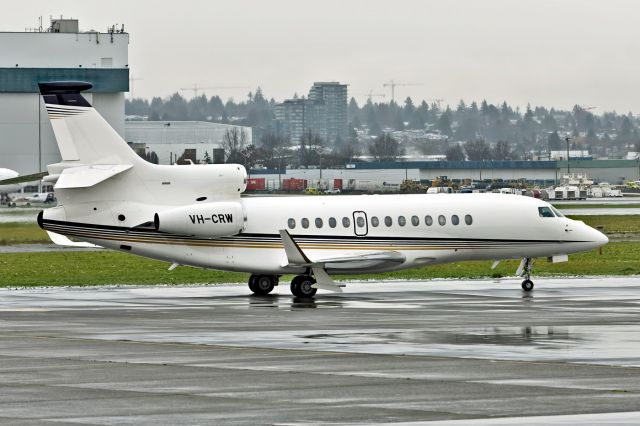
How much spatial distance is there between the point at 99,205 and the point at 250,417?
73.0 ft

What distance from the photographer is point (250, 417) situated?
16.8 m

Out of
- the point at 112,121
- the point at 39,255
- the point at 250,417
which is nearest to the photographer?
the point at 250,417

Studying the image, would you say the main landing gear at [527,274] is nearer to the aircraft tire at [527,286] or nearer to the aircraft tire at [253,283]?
the aircraft tire at [527,286]

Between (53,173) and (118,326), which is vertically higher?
(53,173)

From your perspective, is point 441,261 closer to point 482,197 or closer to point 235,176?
point 482,197

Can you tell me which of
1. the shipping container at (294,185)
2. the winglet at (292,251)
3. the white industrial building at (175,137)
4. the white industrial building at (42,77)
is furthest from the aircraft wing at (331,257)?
the white industrial building at (175,137)

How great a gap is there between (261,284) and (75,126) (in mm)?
7440

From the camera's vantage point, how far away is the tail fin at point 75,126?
37.9 metres

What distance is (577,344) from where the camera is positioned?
2462 centimetres

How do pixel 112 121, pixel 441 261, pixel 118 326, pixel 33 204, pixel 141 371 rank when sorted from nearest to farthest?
pixel 141 371
pixel 118 326
pixel 441 261
pixel 33 204
pixel 112 121

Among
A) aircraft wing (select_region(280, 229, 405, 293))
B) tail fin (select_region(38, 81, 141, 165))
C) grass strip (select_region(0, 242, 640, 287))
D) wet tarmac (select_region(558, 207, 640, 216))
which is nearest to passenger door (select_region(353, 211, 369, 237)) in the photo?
aircraft wing (select_region(280, 229, 405, 293))

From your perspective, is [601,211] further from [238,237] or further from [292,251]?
[292,251]

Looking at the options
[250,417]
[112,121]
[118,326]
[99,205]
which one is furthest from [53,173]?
[112,121]

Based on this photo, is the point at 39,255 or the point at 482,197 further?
the point at 39,255
